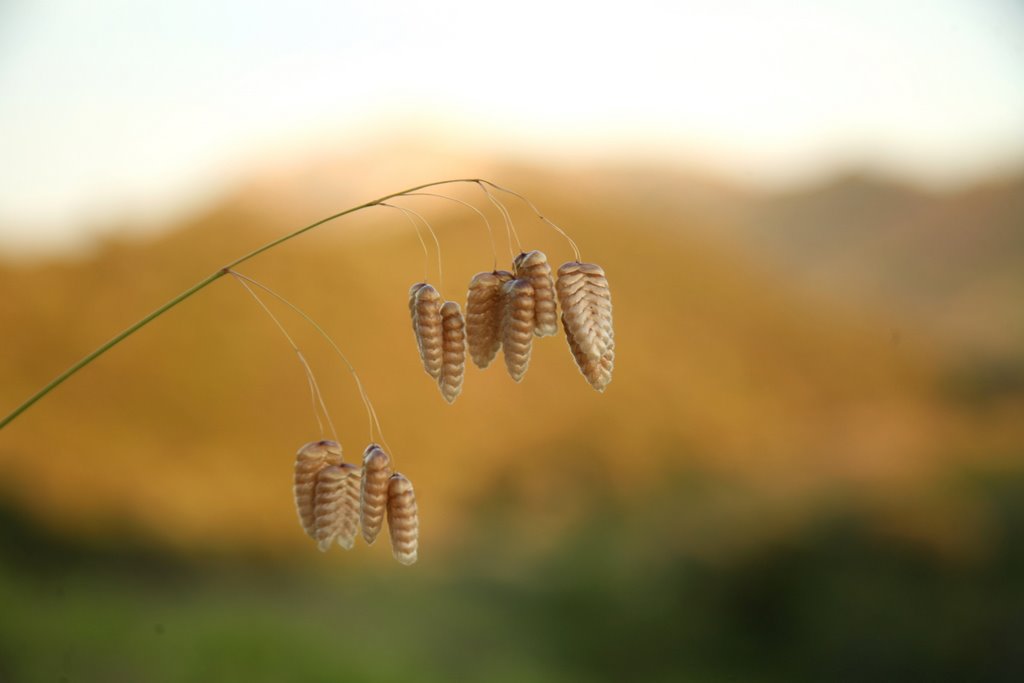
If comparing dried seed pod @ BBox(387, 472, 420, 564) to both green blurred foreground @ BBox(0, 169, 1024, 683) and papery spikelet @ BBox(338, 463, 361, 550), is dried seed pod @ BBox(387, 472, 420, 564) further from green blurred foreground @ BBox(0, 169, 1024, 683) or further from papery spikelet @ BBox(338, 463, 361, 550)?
green blurred foreground @ BBox(0, 169, 1024, 683)

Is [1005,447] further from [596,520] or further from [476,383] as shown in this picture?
[476,383]

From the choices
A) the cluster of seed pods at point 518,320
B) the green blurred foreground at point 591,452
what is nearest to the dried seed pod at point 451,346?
the cluster of seed pods at point 518,320

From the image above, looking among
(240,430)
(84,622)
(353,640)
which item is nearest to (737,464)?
(353,640)

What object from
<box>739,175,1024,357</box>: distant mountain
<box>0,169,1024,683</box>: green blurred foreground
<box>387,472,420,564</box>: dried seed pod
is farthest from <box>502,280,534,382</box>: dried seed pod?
<box>739,175,1024,357</box>: distant mountain

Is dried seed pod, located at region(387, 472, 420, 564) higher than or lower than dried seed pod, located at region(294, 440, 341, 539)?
lower

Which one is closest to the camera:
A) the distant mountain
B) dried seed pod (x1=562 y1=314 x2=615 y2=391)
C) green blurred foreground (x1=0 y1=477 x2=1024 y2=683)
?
dried seed pod (x1=562 y1=314 x2=615 y2=391)

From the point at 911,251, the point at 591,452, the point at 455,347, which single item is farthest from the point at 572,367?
the point at 455,347

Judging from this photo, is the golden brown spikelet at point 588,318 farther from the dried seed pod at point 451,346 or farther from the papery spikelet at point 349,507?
the papery spikelet at point 349,507
